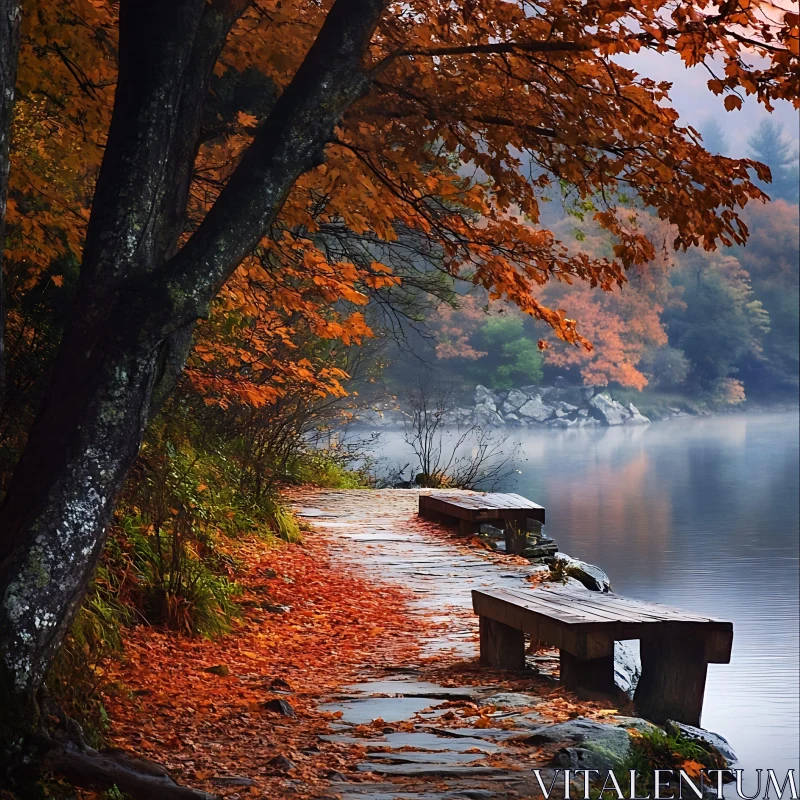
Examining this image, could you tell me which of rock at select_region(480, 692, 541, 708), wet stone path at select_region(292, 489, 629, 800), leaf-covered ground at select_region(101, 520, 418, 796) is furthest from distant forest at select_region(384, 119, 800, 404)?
rock at select_region(480, 692, 541, 708)

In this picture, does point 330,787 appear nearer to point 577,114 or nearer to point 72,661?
point 72,661

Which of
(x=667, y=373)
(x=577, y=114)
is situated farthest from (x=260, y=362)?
(x=667, y=373)

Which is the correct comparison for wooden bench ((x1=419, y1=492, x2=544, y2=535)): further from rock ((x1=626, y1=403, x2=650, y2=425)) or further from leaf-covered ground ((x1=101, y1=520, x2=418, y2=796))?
rock ((x1=626, y1=403, x2=650, y2=425))

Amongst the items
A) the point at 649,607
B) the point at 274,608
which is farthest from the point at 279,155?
the point at 274,608

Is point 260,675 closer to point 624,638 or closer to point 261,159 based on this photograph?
point 624,638

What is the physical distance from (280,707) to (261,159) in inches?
98.0

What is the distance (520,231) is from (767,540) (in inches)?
606

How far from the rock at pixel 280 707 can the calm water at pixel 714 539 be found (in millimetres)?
4925

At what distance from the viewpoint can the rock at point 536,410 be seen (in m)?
53.4

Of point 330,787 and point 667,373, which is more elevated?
point 667,373

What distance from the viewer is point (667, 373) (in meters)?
57.7

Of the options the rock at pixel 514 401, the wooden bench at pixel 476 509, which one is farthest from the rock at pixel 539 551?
the rock at pixel 514 401

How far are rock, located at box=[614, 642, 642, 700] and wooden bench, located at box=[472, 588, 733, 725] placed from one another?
53cm

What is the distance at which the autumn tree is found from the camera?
3730 millimetres
